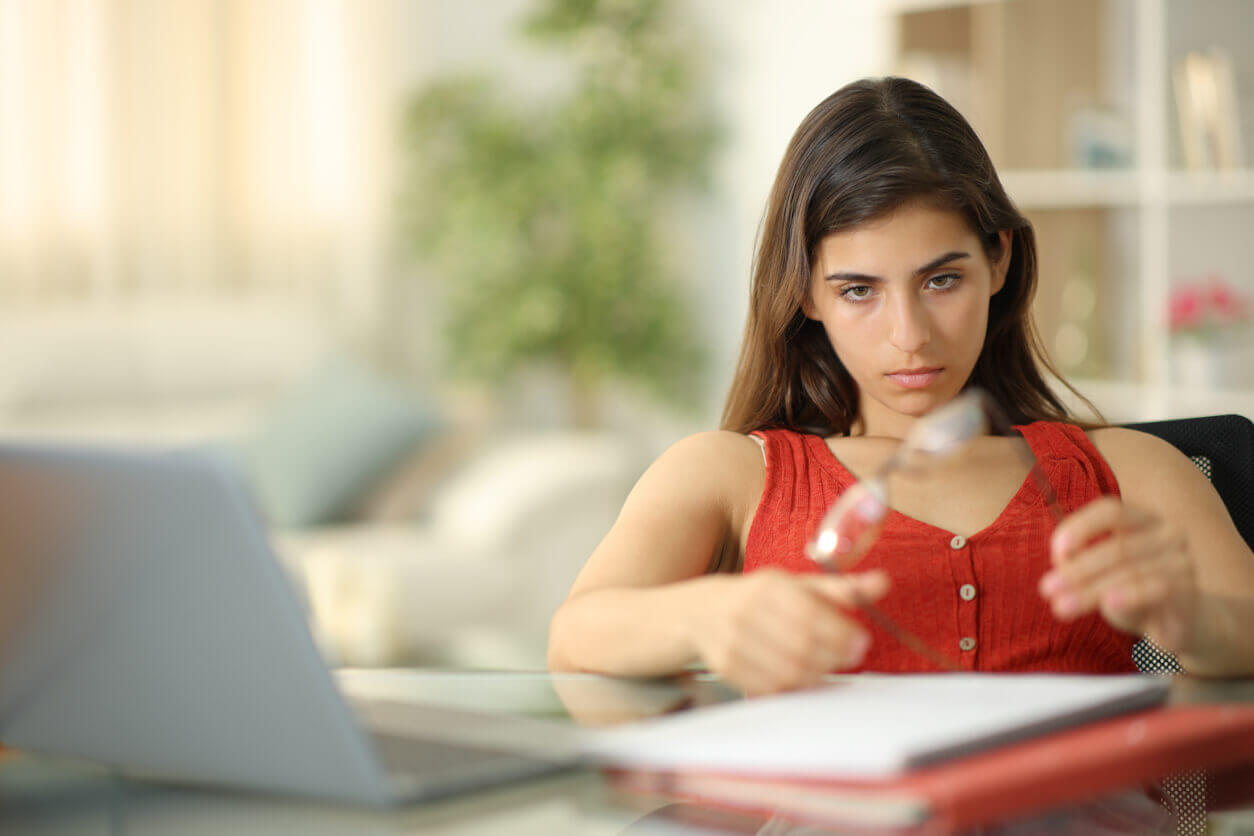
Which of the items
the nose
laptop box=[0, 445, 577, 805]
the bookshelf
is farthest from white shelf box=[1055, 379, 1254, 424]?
laptop box=[0, 445, 577, 805]

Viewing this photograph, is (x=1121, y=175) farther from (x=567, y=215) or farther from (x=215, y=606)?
(x=215, y=606)

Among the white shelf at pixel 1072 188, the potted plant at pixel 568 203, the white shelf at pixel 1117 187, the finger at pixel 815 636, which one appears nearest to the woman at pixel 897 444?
the finger at pixel 815 636

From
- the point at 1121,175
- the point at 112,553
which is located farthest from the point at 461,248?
the point at 112,553

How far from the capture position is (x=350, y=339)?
4152mm

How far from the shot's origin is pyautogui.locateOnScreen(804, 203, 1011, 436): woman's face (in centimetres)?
117

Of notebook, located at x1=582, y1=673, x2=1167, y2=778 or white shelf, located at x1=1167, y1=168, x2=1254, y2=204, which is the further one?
white shelf, located at x1=1167, y1=168, x2=1254, y2=204

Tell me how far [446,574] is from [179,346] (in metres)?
1.08

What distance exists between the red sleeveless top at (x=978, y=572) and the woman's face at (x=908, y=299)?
0.38 feet

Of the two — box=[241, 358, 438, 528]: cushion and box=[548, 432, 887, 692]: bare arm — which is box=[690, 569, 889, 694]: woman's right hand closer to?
box=[548, 432, 887, 692]: bare arm

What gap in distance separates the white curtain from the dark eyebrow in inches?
115

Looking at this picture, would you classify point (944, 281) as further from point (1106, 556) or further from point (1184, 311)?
point (1184, 311)

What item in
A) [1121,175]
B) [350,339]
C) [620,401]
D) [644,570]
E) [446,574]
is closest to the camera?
[644,570]

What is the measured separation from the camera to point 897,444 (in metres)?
1.30

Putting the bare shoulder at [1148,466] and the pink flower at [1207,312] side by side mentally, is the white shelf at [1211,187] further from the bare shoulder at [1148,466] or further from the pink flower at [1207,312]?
the bare shoulder at [1148,466]
